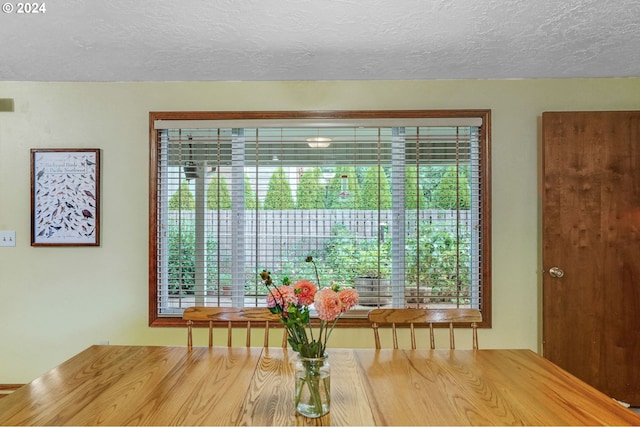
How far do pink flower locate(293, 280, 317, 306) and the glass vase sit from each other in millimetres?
164

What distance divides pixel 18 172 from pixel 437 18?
297cm

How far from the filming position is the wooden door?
8.97 feet

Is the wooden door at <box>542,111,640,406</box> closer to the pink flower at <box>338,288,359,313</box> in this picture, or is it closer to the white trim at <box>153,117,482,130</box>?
the white trim at <box>153,117,482,130</box>

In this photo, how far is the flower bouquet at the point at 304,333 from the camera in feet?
3.96

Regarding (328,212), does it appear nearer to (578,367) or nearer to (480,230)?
(480,230)

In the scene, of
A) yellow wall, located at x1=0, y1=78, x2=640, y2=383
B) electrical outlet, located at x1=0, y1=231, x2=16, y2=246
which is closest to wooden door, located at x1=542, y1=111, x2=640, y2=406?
yellow wall, located at x1=0, y1=78, x2=640, y2=383

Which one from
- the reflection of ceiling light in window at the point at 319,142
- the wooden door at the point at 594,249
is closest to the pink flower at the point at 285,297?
the reflection of ceiling light in window at the point at 319,142

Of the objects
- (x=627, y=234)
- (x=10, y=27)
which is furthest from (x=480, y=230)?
(x=10, y=27)

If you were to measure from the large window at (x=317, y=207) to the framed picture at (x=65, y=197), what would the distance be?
43 centimetres

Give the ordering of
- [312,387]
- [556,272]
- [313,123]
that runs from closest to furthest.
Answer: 1. [312,387]
2. [556,272]
3. [313,123]

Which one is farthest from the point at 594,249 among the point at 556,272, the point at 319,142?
the point at 319,142

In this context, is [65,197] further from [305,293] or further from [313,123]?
[305,293]

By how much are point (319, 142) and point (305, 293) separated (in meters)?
1.85

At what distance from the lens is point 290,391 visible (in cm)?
138
